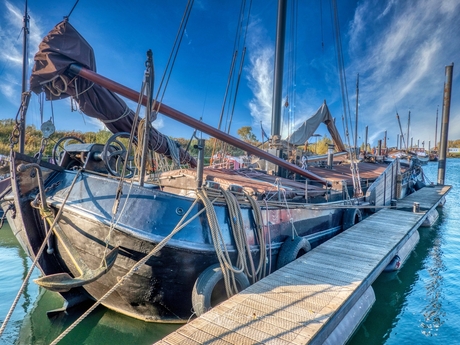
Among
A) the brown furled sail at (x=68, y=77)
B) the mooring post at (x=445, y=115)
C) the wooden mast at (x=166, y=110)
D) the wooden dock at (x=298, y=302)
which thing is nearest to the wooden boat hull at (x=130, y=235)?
the wooden dock at (x=298, y=302)

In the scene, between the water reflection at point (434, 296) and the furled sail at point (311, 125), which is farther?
the furled sail at point (311, 125)

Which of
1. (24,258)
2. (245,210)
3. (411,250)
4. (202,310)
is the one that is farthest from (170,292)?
(411,250)

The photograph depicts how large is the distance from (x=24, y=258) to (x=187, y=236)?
18.1 ft

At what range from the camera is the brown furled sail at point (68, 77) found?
11.8 feet

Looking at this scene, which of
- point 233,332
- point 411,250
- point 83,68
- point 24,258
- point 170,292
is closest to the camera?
point 233,332

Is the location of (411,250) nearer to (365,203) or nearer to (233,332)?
(365,203)

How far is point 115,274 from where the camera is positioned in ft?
11.0

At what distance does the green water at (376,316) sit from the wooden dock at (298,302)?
777 mm

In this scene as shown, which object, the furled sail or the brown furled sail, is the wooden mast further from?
the furled sail

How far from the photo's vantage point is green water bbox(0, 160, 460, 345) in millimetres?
3711

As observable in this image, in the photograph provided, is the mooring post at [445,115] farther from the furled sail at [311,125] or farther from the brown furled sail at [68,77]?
the brown furled sail at [68,77]

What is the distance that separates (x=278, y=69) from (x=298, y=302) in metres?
6.07

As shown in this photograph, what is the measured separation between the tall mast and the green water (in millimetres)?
4292

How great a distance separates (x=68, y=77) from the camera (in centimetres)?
381
